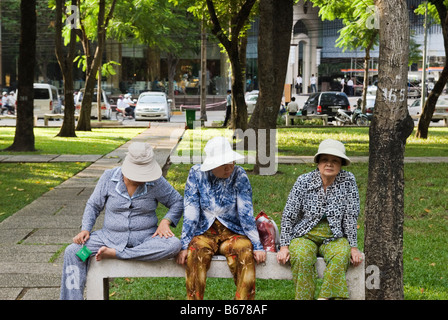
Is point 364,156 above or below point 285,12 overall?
below

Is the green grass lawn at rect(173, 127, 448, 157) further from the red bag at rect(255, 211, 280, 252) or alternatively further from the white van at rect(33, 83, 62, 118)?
the red bag at rect(255, 211, 280, 252)

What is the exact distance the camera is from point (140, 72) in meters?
52.4

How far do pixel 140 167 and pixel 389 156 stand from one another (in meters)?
1.80

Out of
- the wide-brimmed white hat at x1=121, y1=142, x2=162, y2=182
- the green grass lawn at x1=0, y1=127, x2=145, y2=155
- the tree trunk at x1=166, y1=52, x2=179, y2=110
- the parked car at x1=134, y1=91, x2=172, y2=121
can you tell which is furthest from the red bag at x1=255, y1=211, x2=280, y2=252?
the tree trunk at x1=166, y1=52, x2=179, y2=110

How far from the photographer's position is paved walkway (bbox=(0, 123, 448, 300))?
598 cm

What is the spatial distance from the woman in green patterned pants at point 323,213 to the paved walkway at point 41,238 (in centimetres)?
208

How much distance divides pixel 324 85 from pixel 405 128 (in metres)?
60.4

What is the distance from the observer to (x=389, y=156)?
495 cm

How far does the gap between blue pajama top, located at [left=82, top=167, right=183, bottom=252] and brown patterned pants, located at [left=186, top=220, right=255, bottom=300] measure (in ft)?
1.29

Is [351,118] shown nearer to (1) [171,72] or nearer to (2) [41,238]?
(1) [171,72]

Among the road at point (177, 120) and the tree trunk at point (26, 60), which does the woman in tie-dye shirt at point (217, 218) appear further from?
the road at point (177, 120)

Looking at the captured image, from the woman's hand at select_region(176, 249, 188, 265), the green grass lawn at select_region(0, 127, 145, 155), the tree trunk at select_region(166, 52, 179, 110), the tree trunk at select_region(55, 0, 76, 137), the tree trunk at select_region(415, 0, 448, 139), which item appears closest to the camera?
the woman's hand at select_region(176, 249, 188, 265)
